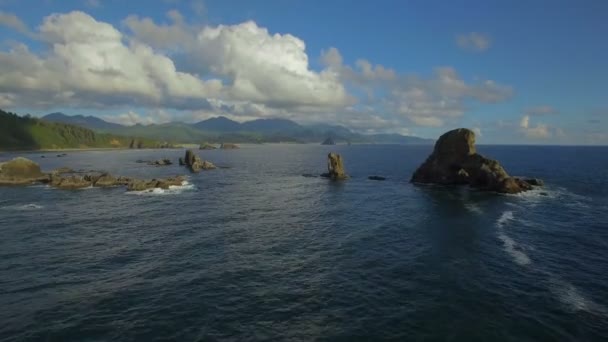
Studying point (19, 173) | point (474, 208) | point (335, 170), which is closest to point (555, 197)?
point (474, 208)

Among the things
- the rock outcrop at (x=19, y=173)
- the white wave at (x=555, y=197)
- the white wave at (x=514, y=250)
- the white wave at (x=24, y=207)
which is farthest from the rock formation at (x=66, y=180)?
the white wave at (x=555, y=197)

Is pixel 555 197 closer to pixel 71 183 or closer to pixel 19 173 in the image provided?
pixel 71 183

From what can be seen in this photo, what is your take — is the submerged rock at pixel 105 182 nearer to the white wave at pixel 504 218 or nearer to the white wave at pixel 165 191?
the white wave at pixel 165 191

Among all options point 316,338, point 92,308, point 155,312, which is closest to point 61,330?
point 92,308

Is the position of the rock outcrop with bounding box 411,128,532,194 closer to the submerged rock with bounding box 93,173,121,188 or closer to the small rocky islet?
the small rocky islet

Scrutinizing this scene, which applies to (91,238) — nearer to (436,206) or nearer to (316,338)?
(316,338)
